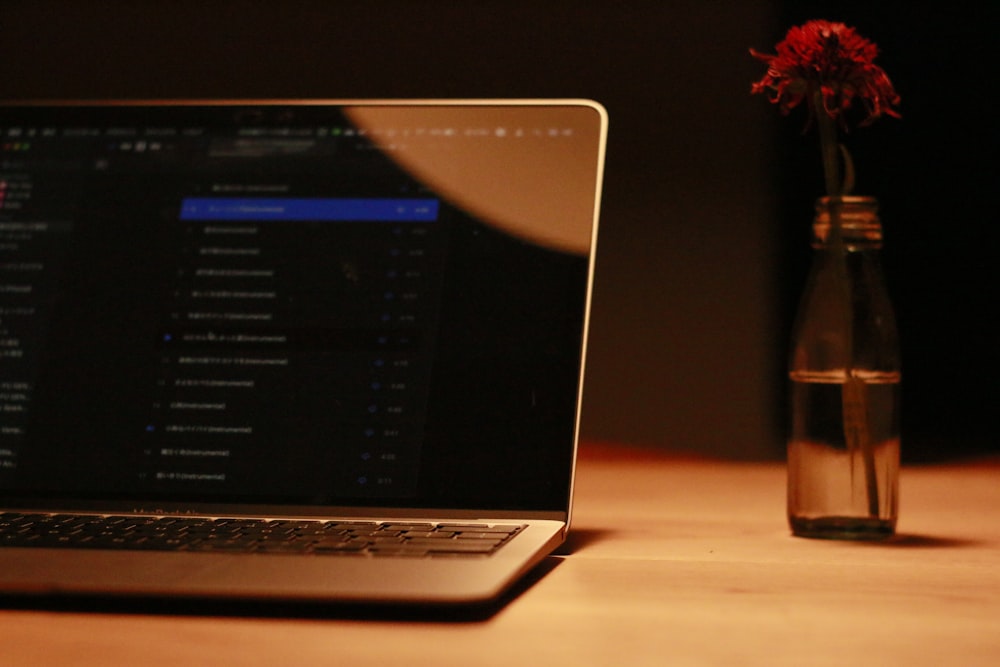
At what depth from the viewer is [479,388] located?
2.00ft

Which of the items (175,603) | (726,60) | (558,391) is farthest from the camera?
(726,60)

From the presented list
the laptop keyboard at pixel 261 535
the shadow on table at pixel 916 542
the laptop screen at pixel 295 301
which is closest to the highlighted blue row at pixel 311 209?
the laptop screen at pixel 295 301

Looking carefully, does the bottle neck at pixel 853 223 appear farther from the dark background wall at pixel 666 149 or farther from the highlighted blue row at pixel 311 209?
the dark background wall at pixel 666 149

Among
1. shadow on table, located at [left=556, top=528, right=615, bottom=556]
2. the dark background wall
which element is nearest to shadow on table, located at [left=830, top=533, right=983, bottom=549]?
shadow on table, located at [left=556, top=528, right=615, bottom=556]

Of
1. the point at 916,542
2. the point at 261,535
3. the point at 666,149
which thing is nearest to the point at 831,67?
the point at 916,542

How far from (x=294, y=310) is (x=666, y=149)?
1.95 feet

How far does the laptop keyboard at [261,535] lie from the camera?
46cm

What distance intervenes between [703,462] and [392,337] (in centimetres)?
48

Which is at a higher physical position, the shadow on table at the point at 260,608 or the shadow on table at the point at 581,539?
the shadow on table at the point at 581,539

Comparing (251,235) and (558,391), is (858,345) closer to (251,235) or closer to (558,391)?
(558,391)

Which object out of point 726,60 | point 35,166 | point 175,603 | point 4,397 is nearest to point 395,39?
point 726,60

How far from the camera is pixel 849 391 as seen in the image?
0.61m

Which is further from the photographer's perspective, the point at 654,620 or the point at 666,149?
the point at 666,149

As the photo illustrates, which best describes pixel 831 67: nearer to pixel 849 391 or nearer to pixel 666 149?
pixel 849 391
